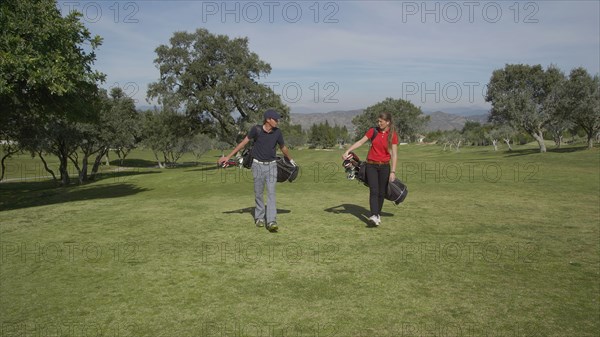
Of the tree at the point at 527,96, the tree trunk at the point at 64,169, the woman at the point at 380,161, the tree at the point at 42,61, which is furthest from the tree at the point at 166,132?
the tree at the point at 527,96

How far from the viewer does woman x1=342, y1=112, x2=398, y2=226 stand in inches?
Answer: 375

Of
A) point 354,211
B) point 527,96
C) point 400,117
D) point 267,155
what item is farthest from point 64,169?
point 400,117

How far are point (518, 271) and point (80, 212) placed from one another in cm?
1248

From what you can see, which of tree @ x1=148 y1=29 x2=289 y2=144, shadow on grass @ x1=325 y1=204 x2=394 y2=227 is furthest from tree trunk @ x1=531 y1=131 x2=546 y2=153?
shadow on grass @ x1=325 y1=204 x2=394 y2=227

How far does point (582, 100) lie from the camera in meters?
47.8

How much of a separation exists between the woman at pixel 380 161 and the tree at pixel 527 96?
5302 centimetres

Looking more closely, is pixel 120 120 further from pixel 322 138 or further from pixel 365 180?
pixel 322 138

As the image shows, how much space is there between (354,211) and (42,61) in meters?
11.6

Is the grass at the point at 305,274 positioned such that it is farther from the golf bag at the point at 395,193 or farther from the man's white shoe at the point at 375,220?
the golf bag at the point at 395,193

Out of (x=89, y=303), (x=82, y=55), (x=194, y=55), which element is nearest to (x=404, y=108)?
(x=194, y=55)

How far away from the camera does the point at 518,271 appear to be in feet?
21.3

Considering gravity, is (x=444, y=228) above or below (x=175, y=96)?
below

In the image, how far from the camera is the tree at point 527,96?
5412 centimetres

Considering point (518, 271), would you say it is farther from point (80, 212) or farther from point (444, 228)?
point (80, 212)
